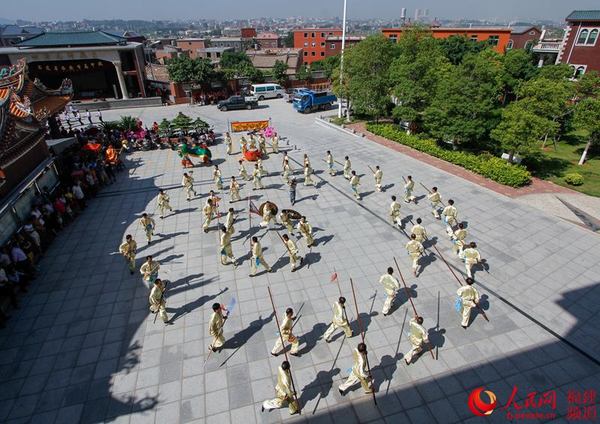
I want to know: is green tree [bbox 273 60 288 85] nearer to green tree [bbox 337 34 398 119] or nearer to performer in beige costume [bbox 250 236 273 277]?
green tree [bbox 337 34 398 119]

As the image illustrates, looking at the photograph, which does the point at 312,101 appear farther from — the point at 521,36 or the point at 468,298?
the point at 521,36

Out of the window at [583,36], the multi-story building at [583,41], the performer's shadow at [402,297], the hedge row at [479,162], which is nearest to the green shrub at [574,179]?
the hedge row at [479,162]

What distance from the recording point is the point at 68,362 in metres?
8.73

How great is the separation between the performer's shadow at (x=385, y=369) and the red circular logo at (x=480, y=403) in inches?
68.0

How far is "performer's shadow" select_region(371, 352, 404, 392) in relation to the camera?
26.9 ft

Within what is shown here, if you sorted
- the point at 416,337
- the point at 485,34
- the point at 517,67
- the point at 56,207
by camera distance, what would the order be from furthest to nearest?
1. the point at 485,34
2. the point at 517,67
3. the point at 56,207
4. the point at 416,337

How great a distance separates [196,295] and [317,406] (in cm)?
522

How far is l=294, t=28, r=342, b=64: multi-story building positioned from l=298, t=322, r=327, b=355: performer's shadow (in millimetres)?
86988

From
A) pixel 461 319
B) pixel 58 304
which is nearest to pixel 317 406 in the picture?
pixel 461 319

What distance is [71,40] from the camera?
36375mm

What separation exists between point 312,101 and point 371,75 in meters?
8.76

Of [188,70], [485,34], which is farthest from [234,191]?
[485,34]

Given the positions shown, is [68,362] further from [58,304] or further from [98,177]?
[98,177]

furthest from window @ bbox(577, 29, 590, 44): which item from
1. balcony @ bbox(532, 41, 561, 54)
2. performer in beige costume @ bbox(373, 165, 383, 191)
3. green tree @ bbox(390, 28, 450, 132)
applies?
performer in beige costume @ bbox(373, 165, 383, 191)
